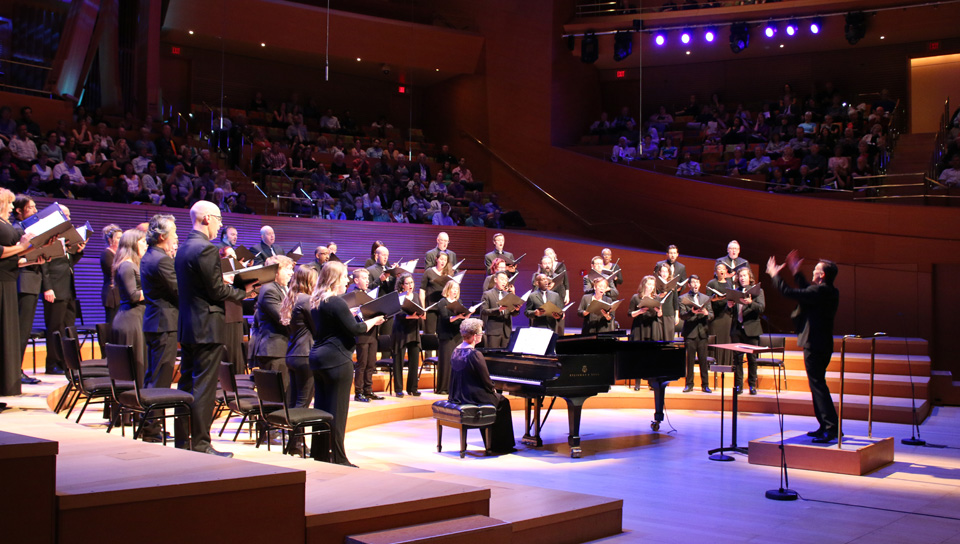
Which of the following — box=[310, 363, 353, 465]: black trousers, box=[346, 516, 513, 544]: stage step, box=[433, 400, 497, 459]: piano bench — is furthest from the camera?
box=[433, 400, 497, 459]: piano bench

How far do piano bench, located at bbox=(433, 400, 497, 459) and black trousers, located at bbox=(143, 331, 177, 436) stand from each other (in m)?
2.49

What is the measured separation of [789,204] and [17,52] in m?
15.3

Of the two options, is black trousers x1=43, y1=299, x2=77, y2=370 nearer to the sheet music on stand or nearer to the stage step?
the sheet music on stand

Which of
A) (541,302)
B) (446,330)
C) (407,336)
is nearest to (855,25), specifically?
(541,302)

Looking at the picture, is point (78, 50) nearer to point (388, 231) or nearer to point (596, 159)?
point (388, 231)

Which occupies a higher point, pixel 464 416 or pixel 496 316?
pixel 496 316

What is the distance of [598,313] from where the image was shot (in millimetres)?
10469

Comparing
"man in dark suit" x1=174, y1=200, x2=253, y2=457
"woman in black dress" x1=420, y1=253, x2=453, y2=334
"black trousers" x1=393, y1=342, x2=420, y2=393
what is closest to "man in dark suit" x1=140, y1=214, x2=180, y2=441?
"man in dark suit" x1=174, y1=200, x2=253, y2=457

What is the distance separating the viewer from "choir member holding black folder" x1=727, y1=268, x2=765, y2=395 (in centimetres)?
1011

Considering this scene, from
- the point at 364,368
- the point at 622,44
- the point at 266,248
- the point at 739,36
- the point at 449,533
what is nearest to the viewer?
the point at 449,533

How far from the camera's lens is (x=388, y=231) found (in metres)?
14.4

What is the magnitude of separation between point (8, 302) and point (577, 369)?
14.4 feet

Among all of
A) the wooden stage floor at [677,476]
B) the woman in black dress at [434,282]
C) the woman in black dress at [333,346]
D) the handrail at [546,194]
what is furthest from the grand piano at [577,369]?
the handrail at [546,194]

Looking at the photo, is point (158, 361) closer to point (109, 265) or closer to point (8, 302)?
point (8, 302)
